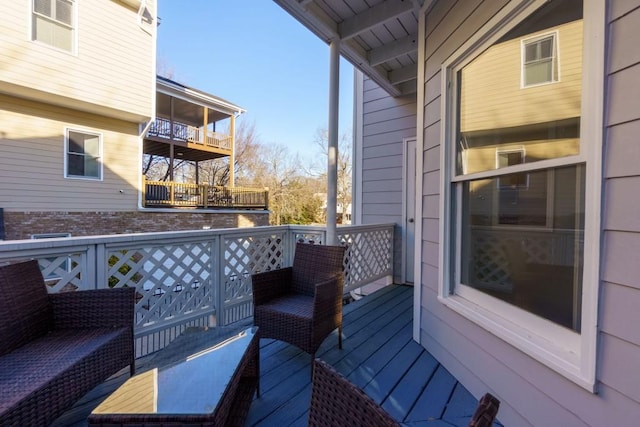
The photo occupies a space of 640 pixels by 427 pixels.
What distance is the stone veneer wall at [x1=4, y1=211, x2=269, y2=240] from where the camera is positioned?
236 inches

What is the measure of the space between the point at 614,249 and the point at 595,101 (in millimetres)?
568

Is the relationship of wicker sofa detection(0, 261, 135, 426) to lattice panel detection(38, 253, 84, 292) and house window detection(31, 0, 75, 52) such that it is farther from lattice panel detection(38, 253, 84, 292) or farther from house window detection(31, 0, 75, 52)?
house window detection(31, 0, 75, 52)

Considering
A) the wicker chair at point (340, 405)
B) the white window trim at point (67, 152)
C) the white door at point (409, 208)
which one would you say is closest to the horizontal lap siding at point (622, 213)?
the wicker chair at point (340, 405)

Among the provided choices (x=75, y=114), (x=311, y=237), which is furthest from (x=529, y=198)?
(x=75, y=114)

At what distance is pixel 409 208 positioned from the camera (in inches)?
174

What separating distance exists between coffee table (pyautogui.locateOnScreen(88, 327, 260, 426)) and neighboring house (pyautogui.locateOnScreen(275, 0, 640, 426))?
1387 mm

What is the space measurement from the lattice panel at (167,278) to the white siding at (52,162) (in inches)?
213

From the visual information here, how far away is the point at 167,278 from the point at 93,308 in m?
0.79

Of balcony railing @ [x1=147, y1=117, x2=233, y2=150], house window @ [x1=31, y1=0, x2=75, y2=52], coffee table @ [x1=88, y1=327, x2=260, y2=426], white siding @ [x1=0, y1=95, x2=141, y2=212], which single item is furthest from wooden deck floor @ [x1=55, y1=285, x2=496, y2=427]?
balcony railing @ [x1=147, y1=117, x2=233, y2=150]

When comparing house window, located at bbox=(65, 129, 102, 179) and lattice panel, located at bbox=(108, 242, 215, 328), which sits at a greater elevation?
house window, located at bbox=(65, 129, 102, 179)

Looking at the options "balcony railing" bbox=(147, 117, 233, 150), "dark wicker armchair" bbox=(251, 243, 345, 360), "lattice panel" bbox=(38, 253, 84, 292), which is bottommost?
"dark wicker armchair" bbox=(251, 243, 345, 360)

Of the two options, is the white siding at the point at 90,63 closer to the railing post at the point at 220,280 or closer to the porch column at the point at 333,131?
the railing post at the point at 220,280

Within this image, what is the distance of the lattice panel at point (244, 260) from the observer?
2.99 meters

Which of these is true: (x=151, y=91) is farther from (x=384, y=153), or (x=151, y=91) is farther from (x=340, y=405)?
(x=340, y=405)
